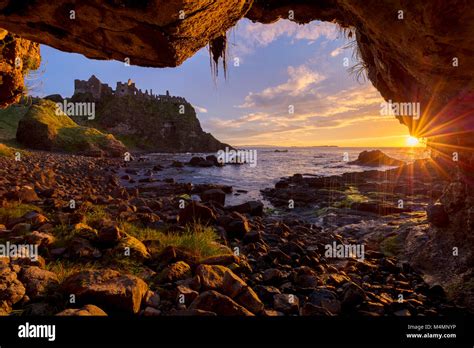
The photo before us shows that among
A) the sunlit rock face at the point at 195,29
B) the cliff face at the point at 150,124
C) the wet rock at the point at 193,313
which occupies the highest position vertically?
the cliff face at the point at 150,124

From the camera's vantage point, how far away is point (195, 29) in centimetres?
515

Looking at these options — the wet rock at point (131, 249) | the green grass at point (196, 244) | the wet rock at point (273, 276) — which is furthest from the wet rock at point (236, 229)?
the wet rock at point (131, 249)

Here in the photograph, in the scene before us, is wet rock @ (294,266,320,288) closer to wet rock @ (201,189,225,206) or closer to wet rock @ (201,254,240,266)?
wet rock @ (201,254,240,266)

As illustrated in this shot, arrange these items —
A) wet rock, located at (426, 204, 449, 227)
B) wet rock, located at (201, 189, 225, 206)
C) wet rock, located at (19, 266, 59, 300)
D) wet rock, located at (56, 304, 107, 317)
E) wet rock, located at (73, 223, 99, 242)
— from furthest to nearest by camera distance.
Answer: wet rock, located at (201, 189, 225, 206), wet rock, located at (426, 204, 449, 227), wet rock, located at (73, 223, 99, 242), wet rock, located at (19, 266, 59, 300), wet rock, located at (56, 304, 107, 317)

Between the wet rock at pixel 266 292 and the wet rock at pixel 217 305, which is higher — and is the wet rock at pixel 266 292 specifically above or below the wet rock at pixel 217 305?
below

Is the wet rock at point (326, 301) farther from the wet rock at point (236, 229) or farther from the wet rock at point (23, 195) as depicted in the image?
the wet rock at point (23, 195)

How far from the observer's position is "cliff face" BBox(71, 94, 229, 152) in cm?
10681

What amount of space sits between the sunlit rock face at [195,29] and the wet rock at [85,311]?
14.2ft

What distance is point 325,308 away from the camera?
13.7ft

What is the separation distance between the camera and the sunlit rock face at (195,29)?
4344 millimetres

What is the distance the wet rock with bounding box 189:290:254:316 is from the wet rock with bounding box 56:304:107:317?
3.42 ft

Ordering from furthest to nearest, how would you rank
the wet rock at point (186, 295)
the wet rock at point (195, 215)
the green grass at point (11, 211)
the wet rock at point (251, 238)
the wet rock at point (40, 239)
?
the wet rock at point (195, 215)
the wet rock at point (251, 238)
the green grass at point (11, 211)
the wet rock at point (40, 239)
the wet rock at point (186, 295)

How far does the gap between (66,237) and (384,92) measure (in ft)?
31.4

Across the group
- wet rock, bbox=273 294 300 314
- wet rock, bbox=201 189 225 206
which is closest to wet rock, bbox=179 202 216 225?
wet rock, bbox=273 294 300 314
